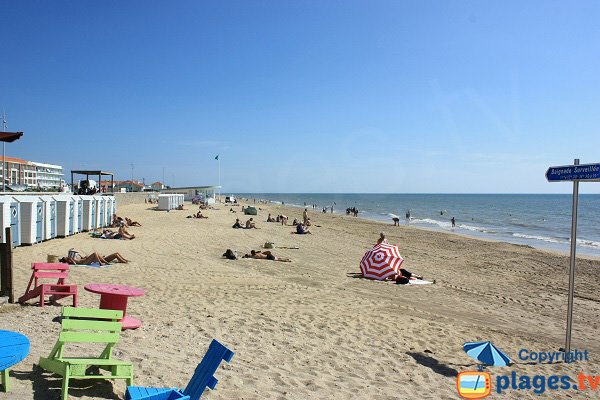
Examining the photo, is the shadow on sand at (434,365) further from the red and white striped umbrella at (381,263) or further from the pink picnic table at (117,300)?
the red and white striped umbrella at (381,263)

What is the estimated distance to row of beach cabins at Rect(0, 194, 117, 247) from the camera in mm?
13305

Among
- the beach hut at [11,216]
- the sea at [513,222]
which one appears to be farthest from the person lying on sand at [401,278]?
the sea at [513,222]

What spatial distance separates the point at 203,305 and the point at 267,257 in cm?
629

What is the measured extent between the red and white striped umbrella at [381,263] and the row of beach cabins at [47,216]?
10.3m

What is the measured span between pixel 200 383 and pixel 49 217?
14403mm

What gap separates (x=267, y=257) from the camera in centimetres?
1403

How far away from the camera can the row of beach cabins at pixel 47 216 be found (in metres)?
13.3

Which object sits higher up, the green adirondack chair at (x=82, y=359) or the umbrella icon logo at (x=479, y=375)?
the green adirondack chair at (x=82, y=359)

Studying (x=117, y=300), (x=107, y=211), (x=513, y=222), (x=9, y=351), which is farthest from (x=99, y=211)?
(x=513, y=222)

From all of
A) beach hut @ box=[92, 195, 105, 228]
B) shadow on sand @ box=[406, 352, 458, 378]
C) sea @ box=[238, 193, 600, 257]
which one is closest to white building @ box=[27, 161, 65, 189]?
sea @ box=[238, 193, 600, 257]

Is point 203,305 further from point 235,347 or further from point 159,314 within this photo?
point 235,347

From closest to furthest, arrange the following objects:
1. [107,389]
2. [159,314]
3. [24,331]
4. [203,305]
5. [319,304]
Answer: [107,389], [24,331], [159,314], [203,305], [319,304]

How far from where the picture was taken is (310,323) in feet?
23.2

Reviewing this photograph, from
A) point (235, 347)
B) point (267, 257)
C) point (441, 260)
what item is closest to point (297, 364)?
point (235, 347)
